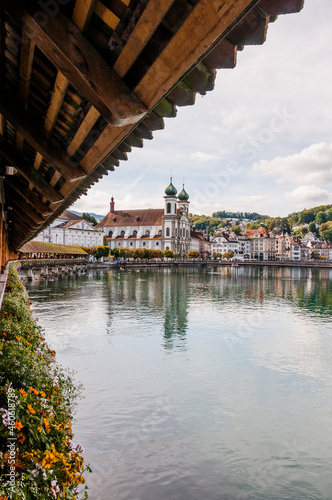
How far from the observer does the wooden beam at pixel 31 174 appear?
247 inches

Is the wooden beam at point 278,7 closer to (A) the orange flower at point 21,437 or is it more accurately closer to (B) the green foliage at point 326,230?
(A) the orange flower at point 21,437

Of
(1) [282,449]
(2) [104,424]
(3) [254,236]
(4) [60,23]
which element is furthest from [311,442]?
(3) [254,236]

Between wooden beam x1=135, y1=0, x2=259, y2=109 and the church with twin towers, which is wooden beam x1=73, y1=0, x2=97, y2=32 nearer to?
wooden beam x1=135, y1=0, x2=259, y2=109

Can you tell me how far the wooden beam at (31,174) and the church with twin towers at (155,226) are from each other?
10498 centimetres

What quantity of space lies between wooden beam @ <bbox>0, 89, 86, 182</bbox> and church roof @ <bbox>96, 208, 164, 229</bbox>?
374ft

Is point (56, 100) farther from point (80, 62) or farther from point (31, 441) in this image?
point (31, 441)

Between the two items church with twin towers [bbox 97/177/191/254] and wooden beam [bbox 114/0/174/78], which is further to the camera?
church with twin towers [bbox 97/177/191/254]

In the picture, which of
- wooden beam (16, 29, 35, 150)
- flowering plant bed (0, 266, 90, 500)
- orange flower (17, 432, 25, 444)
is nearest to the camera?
wooden beam (16, 29, 35, 150)

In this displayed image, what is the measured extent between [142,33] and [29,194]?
26.1 feet

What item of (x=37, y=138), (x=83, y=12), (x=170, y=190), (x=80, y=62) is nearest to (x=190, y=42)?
(x=83, y=12)

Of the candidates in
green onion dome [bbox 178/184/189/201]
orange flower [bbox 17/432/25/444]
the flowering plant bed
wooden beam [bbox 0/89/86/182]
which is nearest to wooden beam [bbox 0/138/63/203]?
wooden beam [bbox 0/89/86/182]

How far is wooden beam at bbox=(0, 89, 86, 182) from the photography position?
4023 millimetres

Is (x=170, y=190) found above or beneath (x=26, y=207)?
above

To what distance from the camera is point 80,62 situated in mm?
2344
